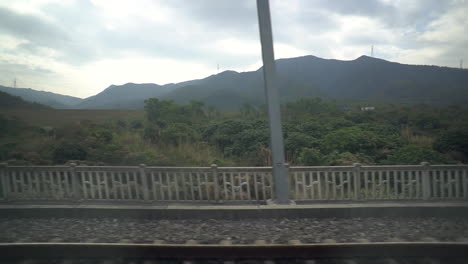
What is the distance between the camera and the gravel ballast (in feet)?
13.2

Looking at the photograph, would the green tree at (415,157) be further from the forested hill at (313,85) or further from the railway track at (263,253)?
the forested hill at (313,85)

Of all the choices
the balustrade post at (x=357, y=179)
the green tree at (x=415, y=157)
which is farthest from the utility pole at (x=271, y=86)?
the green tree at (x=415, y=157)

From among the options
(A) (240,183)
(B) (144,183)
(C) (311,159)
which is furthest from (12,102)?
(C) (311,159)

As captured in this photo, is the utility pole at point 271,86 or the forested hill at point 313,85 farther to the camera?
the forested hill at point 313,85

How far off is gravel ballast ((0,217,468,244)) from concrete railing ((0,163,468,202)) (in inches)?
24.3

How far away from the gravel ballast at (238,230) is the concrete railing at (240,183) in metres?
0.62

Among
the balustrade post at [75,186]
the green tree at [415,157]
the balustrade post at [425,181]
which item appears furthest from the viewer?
the green tree at [415,157]

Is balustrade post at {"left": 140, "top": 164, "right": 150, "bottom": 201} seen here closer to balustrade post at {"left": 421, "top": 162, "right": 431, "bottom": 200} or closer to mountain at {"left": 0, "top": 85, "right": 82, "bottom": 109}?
balustrade post at {"left": 421, "top": 162, "right": 431, "bottom": 200}

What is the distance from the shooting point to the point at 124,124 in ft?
59.9

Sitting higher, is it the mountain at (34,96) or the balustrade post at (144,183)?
the mountain at (34,96)

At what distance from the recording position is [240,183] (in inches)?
202

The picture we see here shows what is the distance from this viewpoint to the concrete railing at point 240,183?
5.00 m

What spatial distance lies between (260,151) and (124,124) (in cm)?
1337

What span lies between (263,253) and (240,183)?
1.77 metres
